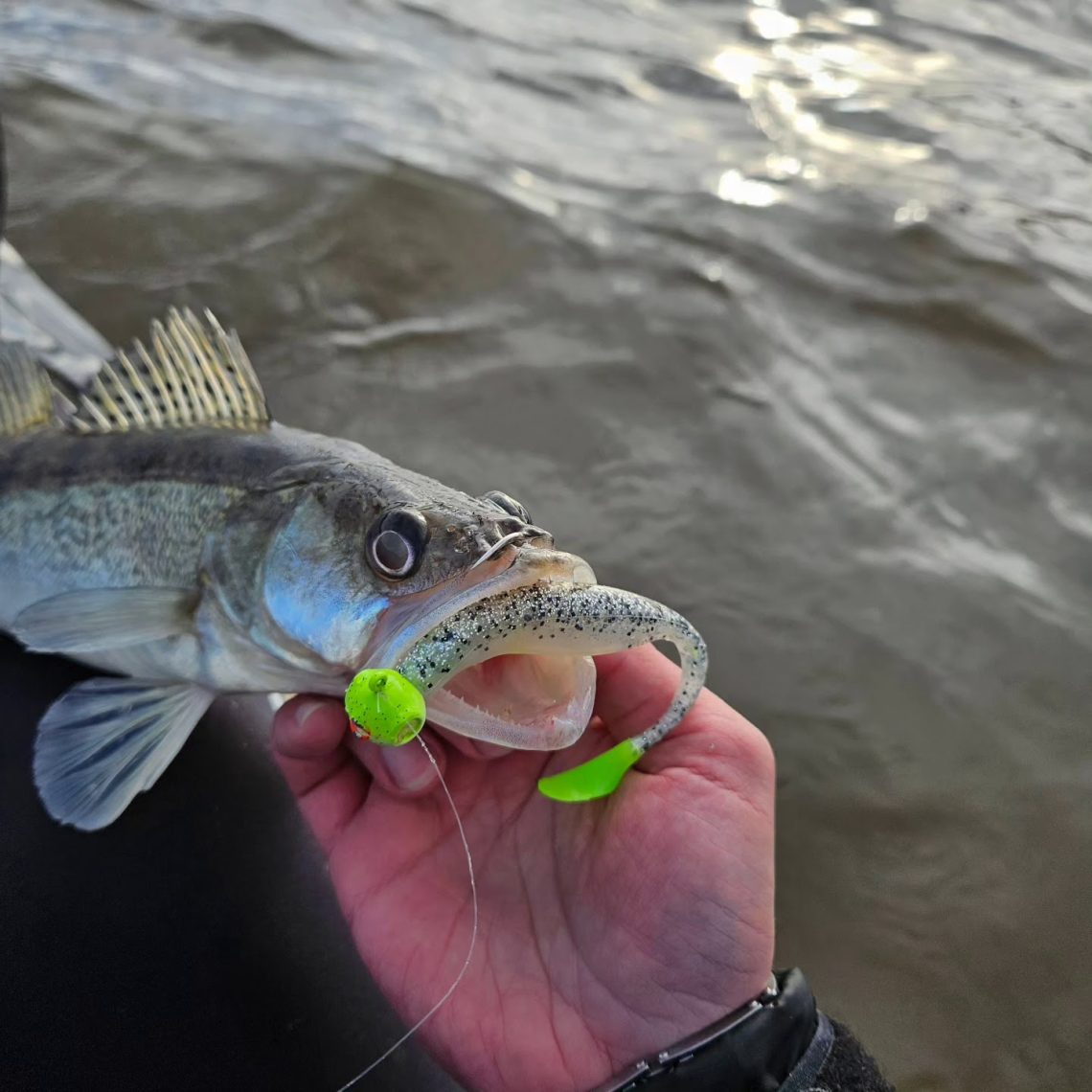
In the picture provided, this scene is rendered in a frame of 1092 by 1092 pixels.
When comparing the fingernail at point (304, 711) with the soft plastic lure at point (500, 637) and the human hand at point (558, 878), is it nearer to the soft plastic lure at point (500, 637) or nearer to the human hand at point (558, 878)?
the human hand at point (558, 878)

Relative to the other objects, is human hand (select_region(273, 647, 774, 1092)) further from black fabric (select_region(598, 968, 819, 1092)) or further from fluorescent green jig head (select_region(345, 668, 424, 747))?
fluorescent green jig head (select_region(345, 668, 424, 747))

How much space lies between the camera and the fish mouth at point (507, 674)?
1.81 metres

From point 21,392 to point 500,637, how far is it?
1745 millimetres

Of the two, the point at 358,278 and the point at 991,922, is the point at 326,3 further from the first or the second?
the point at 991,922

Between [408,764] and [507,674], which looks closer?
[507,674]

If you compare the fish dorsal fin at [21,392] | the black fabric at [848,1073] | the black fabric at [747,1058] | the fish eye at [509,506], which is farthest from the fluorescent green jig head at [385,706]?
the fish dorsal fin at [21,392]

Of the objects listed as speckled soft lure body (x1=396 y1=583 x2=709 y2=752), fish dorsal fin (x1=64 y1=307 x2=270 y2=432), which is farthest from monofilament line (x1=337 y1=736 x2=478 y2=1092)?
fish dorsal fin (x1=64 y1=307 x2=270 y2=432)

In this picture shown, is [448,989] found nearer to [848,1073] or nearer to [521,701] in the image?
→ [521,701]

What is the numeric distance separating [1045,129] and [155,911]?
827 cm

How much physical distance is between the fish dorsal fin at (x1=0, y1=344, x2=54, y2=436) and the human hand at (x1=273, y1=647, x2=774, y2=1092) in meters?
1.23

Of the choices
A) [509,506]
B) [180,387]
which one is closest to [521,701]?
[509,506]

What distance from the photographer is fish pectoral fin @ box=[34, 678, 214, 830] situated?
2.16 meters

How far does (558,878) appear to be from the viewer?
2.11 m

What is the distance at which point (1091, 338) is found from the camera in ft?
17.8
